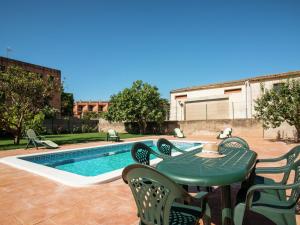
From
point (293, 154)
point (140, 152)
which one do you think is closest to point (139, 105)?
Result: point (140, 152)

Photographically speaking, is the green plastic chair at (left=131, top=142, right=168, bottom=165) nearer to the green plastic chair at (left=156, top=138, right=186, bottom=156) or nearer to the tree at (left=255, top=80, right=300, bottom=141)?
the green plastic chair at (left=156, top=138, right=186, bottom=156)

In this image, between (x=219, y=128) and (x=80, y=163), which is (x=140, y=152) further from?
(x=219, y=128)

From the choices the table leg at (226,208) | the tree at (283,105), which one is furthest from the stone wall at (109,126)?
the table leg at (226,208)

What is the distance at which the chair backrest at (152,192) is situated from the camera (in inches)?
67.0

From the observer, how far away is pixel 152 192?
5.97 ft

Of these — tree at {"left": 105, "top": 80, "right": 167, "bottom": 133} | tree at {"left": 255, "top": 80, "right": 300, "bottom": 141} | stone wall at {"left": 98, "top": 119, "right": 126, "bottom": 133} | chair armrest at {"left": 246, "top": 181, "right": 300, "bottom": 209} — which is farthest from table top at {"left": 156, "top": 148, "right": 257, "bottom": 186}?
stone wall at {"left": 98, "top": 119, "right": 126, "bottom": 133}

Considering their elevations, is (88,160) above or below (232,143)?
below

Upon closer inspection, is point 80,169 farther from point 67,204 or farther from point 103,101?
point 103,101

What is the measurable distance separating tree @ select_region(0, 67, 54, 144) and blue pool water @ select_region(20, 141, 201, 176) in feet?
17.5

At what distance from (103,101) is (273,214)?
78421 millimetres

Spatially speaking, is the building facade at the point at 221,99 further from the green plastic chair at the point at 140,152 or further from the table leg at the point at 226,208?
the table leg at the point at 226,208

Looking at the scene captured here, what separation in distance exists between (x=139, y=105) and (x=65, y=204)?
20.1 meters

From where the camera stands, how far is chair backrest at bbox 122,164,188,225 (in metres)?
1.70

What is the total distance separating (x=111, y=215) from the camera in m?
3.33
